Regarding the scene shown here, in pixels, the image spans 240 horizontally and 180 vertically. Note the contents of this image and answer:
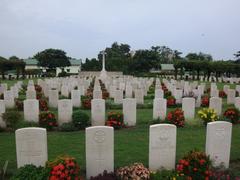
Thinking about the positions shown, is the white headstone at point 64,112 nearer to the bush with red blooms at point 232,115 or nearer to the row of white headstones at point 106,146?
the row of white headstones at point 106,146

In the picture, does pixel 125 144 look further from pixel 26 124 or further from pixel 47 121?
pixel 26 124

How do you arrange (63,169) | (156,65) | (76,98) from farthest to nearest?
(156,65) → (76,98) → (63,169)

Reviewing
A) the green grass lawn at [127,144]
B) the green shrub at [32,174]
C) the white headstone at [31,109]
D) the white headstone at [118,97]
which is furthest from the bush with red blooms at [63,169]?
the white headstone at [118,97]

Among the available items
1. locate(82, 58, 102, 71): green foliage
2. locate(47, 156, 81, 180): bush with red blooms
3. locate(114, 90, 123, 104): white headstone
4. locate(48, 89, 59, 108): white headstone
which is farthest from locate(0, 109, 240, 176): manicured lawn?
locate(82, 58, 102, 71): green foliage

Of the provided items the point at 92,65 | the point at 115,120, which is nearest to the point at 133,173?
the point at 115,120

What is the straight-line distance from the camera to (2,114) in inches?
428

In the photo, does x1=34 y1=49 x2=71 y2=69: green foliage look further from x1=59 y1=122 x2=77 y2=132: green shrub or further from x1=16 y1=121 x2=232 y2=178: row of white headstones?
x1=16 y1=121 x2=232 y2=178: row of white headstones

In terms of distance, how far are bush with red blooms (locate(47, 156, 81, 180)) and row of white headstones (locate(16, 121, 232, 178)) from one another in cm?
69

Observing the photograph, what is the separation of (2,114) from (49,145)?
2.96 m

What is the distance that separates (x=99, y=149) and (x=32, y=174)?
4.95 ft

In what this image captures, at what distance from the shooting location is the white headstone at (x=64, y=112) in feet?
38.0

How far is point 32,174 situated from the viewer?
5.85 meters

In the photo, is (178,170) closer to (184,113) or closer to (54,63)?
(184,113)

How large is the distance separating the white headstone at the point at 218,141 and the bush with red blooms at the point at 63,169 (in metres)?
3.27
